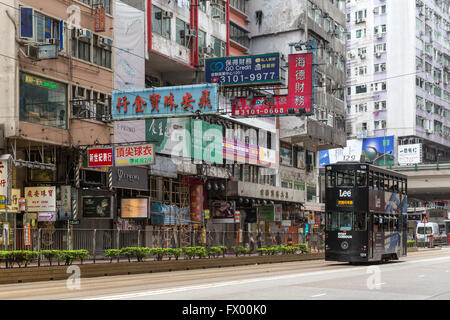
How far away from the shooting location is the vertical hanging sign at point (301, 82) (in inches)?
1529

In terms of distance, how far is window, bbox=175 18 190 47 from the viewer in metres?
46.5

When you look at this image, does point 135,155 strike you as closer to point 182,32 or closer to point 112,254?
point 112,254

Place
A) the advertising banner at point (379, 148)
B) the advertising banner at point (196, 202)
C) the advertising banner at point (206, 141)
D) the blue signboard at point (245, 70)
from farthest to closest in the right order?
the advertising banner at point (379, 148) < the advertising banner at point (196, 202) < the advertising banner at point (206, 141) < the blue signboard at point (245, 70)

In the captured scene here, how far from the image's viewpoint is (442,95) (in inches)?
4195

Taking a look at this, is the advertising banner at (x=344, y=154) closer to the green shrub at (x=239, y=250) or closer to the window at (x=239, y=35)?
the window at (x=239, y=35)

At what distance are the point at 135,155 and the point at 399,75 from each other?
70171 mm

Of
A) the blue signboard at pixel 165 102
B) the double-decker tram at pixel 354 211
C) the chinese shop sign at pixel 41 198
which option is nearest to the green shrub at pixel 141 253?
the chinese shop sign at pixel 41 198

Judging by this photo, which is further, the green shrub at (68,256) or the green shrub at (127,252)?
the green shrub at (127,252)

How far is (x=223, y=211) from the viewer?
169 feet

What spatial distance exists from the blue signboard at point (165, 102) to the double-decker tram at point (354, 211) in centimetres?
648

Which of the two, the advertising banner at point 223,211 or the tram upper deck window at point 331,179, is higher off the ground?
the tram upper deck window at point 331,179

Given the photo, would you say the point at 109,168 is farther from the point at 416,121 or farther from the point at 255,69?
the point at 416,121

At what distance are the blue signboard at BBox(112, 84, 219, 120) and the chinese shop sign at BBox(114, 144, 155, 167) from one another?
178 cm

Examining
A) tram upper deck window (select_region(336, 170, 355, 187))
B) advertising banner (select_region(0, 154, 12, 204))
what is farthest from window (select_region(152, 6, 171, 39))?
tram upper deck window (select_region(336, 170, 355, 187))
